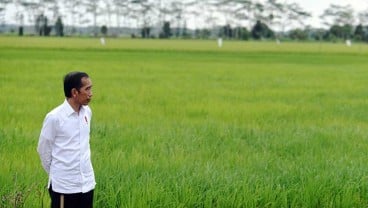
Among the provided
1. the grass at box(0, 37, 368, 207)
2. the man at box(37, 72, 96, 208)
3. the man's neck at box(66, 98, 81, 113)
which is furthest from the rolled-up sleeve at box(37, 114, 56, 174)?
the grass at box(0, 37, 368, 207)

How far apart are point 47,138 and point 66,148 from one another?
0.11m

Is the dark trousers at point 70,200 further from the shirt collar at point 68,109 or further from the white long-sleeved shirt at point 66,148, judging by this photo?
the shirt collar at point 68,109

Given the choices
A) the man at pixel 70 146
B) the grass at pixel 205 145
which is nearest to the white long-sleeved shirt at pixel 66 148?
the man at pixel 70 146

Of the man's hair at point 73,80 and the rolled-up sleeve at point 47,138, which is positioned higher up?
the man's hair at point 73,80

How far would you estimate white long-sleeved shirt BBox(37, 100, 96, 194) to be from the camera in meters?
2.93

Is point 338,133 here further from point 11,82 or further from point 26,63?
point 26,63

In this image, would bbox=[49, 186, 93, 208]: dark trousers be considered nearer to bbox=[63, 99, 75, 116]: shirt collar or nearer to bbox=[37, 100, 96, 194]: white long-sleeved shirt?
bbox=[37, 100, 96, 194]: white long-sleeved shirt

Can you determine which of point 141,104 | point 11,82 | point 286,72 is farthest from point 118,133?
point 286,72

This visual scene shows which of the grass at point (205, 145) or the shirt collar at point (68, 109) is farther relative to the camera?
the grass at point (205, 145)

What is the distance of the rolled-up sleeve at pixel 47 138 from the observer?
9.54 ft

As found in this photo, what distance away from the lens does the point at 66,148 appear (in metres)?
2.96

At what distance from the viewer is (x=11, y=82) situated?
12688 millimetres

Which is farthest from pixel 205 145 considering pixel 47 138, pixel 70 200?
pixel 47 138

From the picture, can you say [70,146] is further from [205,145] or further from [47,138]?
[205,145]
